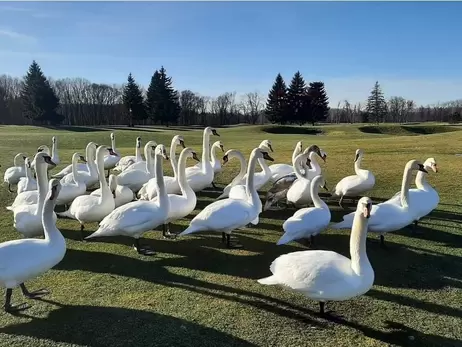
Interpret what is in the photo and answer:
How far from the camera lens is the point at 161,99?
68.9 meters

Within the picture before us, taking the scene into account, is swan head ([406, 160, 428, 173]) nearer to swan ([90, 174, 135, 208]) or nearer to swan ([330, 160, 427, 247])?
swan ([330, 160, 427, 247])

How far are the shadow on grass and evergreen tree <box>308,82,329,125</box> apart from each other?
225ft

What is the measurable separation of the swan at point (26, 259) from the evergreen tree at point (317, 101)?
6837cm

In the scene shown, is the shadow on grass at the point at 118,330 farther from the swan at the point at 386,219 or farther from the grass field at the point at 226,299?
the swan at the point at 386,219

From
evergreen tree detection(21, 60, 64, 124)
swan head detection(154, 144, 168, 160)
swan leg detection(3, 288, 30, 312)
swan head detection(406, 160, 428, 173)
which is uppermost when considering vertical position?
evergreen tree detection(21, 60, 64, 124)

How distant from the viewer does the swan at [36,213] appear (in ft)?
24.1

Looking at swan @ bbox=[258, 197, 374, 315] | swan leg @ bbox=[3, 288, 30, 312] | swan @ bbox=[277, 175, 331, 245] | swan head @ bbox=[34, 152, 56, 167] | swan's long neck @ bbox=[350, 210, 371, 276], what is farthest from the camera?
swan head @ bbox=[34, 152, 56, 167]

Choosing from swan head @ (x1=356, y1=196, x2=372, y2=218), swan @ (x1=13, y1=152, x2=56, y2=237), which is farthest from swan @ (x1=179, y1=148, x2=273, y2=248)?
swan head @ (x1=356, y1=196, x2=372, y2=218)

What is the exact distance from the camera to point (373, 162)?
56.7ft

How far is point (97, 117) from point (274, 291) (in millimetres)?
95546

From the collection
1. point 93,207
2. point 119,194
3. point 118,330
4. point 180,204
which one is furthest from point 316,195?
point 118,330

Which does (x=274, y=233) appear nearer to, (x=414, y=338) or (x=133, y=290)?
(x=133, y=290)

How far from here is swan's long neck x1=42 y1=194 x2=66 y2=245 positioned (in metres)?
5.50

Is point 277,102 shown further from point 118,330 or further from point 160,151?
point 118,330
